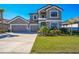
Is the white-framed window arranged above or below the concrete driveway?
above

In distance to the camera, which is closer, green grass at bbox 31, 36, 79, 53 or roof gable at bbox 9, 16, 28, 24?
green grass at bbox 31, 36, 79, 53

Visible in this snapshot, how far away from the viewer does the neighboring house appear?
47.0 ft

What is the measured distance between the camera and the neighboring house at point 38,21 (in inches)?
564

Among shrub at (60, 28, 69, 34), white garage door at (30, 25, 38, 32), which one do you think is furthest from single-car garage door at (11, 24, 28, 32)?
shrub at (60, 28, 69, 34)

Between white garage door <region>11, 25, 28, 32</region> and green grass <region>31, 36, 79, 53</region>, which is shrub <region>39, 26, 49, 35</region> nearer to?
green grass <region>31, 36, 79, 53</region>

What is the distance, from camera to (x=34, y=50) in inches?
537

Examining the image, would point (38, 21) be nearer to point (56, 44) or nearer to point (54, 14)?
point (54, 14)

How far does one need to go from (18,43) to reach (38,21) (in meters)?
1.57

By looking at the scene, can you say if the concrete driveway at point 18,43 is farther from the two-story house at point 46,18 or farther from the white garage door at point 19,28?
the two-story house at point 46,18

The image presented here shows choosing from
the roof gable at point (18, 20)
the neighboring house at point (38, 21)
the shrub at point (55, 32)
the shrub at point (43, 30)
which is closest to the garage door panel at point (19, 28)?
the neighboring house at point (38, 21)

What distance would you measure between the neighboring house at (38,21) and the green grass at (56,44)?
66cm

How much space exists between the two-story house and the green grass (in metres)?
0.66
